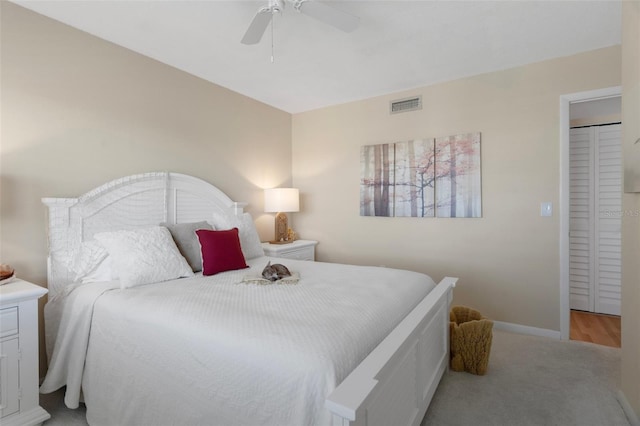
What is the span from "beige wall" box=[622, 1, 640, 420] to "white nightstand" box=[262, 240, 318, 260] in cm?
275

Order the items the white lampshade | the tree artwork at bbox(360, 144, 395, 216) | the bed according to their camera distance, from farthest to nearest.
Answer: the white lampshade < the tree artwork at bbox(360, 144, 395, 216) < the bed

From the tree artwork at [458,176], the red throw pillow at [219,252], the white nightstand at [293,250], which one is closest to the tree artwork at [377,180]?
the tree artwork at [458,176]

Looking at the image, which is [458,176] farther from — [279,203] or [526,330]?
[279,203]

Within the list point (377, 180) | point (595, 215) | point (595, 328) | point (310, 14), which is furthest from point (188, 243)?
point (595, 215)

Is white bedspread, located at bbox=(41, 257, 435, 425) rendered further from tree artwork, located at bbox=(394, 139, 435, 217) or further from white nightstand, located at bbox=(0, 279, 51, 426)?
tree artwork, located at bbox=(394, 139, 435, 217)

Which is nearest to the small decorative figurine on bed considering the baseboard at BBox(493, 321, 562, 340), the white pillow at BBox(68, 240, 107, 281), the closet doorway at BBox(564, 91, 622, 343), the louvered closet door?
the white pillow at BBox(68, 240, 107, 281)

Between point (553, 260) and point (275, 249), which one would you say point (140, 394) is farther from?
point (553, 260)

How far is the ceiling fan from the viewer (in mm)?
1736

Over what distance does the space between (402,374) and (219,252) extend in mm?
1530

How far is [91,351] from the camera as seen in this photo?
179 centimetres

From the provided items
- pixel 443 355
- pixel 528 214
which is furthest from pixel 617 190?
pixel 443 355

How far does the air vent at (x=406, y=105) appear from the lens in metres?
3.49

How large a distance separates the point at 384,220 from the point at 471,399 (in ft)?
6.72

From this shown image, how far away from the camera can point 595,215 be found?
3.50 m
